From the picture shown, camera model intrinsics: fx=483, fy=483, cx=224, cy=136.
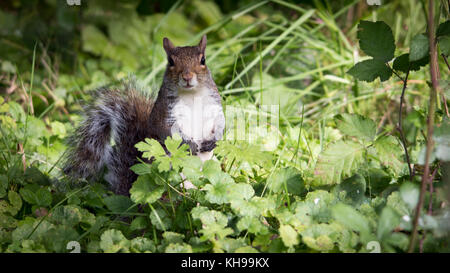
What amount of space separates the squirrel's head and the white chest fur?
0.05 m

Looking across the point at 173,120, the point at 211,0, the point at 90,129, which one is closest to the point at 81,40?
the point at 211,0

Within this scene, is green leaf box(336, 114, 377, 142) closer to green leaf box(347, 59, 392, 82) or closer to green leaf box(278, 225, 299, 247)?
green leaf box(347, 59, 392, 82)

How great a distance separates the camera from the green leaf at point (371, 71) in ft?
3.80

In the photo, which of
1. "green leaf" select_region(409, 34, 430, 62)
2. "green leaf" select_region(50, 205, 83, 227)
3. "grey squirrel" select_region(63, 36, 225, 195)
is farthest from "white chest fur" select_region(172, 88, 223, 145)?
"green leaf" select_region(409, 34, 430, 62)

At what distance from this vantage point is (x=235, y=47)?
2.59 m

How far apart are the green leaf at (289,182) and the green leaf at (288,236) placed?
21 centimetres

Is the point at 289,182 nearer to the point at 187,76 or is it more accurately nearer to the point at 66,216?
the point at 187,76

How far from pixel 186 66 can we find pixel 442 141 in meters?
0.73

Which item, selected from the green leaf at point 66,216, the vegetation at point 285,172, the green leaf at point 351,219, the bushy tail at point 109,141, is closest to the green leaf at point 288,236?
the vegetation at point 285,172

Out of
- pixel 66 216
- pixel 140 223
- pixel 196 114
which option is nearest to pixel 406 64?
pixel 196 114

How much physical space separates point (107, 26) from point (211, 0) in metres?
0.84

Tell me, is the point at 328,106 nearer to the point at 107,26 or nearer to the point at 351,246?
the point at 351,246

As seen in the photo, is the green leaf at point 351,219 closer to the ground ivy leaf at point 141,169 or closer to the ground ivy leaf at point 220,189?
the ground ivy leaf at point 220,189

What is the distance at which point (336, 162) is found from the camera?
3.77 ft
